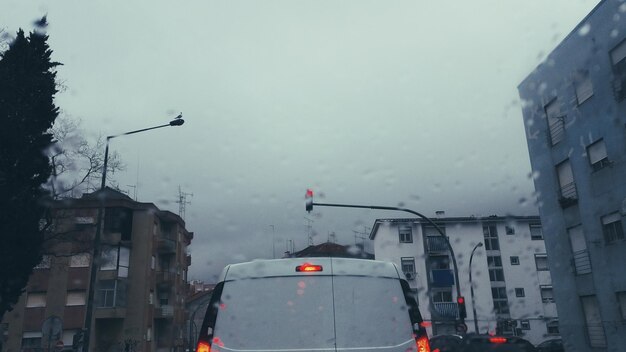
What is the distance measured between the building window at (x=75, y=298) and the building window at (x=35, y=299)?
57.5 inches

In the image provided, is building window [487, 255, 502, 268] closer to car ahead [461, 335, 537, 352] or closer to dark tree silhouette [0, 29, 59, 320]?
car ahead [461, 335, 537, 352]

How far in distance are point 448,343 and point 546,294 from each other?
97.0ft

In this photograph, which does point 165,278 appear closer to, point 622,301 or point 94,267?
point 94,267

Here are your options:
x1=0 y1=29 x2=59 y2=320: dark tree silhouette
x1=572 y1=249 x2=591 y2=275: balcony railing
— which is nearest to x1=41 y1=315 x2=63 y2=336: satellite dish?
x1=0 y1=29 x2=59 y2=320: dark tree silhouette

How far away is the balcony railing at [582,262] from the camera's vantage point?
19886 mm

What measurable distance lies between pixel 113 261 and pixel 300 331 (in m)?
36.2

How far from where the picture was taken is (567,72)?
809 inches

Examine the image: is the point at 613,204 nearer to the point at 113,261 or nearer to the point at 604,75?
the point at 604,75

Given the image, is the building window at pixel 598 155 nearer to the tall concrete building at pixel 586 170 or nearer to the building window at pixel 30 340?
the tall concrete building at pixel 586 170

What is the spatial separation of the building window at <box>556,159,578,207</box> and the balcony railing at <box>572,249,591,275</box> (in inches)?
74.1

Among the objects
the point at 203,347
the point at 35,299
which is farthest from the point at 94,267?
the point at 35,299

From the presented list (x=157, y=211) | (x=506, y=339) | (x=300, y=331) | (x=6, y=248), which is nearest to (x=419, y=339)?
(x=300, y=331)

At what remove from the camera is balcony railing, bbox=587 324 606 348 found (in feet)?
61.7

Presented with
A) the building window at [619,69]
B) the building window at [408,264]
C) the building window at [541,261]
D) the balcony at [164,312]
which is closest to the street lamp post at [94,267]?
the building window at [619,69]
